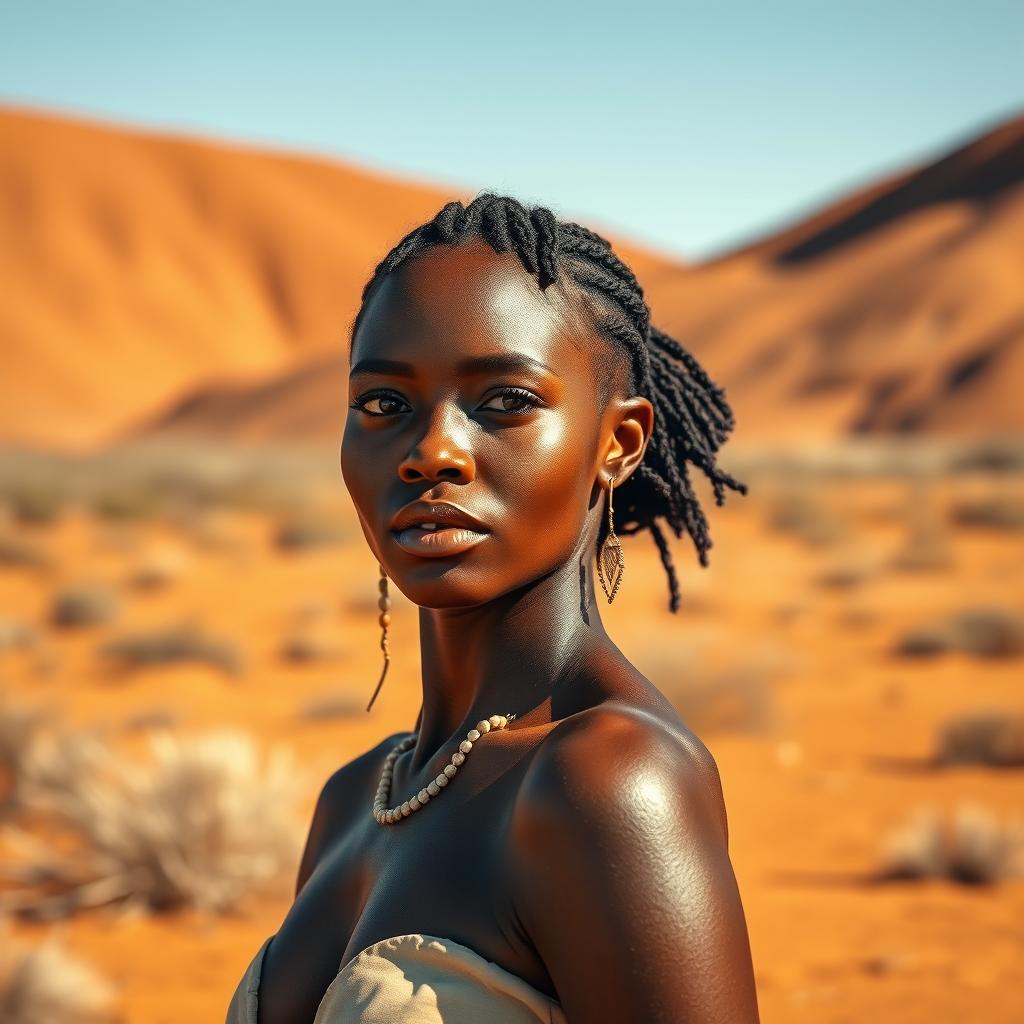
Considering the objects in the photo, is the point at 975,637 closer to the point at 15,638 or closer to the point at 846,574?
the point at 846,574

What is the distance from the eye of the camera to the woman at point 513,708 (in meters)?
1.38

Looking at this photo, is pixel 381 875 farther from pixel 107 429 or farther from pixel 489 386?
pixel 107 429

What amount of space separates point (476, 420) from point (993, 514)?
64.7ft

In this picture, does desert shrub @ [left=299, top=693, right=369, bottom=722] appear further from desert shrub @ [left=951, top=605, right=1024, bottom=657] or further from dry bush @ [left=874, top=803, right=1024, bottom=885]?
desert shrub @ [left=951, top=605, right=1024, bottom=657]

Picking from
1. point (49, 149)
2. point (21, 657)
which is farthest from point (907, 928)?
point (49, 149)

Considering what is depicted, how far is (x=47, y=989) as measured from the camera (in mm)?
4844

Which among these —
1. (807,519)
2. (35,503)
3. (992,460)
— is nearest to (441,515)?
(807,519)

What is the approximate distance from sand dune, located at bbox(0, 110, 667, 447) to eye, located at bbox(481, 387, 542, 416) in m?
62.5

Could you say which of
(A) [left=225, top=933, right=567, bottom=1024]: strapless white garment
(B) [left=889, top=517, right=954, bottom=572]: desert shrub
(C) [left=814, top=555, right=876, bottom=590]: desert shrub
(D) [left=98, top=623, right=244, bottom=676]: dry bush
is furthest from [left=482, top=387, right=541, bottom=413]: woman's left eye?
(B) [left=889, top=517, right=954, bottom=572]: desert shrub

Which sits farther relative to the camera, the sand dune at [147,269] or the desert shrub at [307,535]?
the sand dune at [147,269]

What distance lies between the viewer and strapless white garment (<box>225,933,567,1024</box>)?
4.76ft

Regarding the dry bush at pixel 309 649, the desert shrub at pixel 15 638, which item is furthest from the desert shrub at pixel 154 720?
the desert shrub at pixel 15 638

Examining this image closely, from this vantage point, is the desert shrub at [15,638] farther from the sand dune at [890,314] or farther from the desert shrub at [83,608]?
the sand dune at [890,314]

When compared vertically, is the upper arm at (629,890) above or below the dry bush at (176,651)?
above
